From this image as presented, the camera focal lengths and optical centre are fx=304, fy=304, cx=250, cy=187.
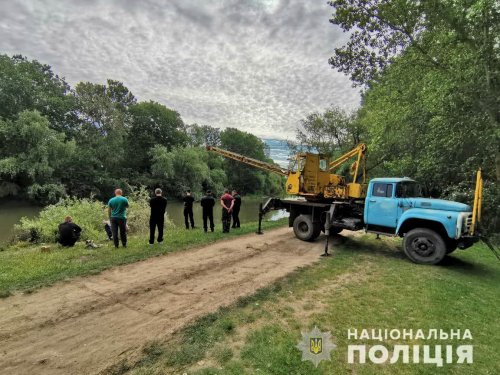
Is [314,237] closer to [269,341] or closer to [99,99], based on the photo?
[269,341]

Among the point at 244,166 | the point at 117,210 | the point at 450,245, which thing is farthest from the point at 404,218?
the point at 244,166

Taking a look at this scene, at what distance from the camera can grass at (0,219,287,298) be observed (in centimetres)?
630

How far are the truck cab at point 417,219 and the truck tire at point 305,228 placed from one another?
6.44 feet

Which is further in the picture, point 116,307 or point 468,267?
point 468,267

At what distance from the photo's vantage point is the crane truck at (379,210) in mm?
8375

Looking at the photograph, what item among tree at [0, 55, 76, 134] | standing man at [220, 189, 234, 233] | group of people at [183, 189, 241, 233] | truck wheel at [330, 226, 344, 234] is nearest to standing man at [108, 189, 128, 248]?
group of people at [183, 189, 241, 233]

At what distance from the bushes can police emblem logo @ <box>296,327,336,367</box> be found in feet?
31.9

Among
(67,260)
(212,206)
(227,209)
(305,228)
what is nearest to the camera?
(67,260)

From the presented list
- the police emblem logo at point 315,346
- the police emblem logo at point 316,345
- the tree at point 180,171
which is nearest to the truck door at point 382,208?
the police emblem logo at point 315,346

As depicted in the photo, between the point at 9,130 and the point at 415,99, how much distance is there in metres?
33.1

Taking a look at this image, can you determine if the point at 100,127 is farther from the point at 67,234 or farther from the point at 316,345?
the point at 316,345

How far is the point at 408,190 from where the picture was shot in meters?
9.67

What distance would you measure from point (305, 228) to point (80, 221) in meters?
9.39

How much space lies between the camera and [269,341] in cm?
423
